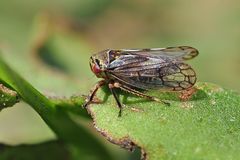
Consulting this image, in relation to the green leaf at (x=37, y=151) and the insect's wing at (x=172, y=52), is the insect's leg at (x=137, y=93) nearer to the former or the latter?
the insect's wing at (x=172, y=52)

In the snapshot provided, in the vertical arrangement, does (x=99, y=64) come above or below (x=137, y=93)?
above

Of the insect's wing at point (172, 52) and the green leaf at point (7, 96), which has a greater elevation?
the green leaf at point (7, 96)

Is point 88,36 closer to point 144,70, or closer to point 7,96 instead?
point 144,70

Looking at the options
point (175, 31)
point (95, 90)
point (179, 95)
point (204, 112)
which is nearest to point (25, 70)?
point (95, 90)

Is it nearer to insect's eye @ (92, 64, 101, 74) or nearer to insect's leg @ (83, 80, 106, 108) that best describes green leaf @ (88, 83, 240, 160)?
insect's leg @ (83, 80, 106, 108)

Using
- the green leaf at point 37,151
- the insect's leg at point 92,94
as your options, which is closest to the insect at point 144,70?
the insect's leg at point 92,94

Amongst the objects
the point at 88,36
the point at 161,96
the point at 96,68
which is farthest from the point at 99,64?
the point at 88,36
